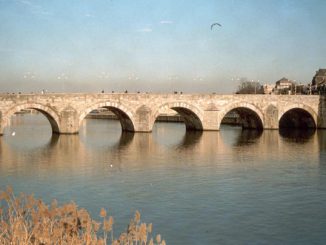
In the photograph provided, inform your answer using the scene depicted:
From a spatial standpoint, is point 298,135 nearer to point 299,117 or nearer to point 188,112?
point 188,112

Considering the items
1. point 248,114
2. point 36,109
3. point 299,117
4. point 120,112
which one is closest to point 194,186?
point 36,109

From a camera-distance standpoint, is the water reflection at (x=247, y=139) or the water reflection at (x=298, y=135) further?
the water reflection at (x=298, y=135)

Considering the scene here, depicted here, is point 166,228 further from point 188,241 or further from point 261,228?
point 261,228

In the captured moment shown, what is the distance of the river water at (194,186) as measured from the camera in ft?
41.6

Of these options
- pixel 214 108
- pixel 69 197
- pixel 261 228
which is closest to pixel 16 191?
pixel 69 197

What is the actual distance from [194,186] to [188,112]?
3208cm

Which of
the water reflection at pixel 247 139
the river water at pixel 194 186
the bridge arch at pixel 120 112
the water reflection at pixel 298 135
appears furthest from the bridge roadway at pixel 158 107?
the river water at pixel 194 186

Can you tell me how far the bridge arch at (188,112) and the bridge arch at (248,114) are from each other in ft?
8.26

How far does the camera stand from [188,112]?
165 ft

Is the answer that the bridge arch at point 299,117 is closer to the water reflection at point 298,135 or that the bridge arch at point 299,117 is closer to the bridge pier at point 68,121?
the water reflection at point 298,135

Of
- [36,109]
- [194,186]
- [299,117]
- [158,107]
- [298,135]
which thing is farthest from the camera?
[299,117]

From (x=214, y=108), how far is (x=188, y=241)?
1484 inches

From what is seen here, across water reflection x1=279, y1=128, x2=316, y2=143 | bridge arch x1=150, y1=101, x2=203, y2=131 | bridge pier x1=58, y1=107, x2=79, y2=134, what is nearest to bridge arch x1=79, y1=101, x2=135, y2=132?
bridge pier x1=58, y1=107, x2=79, y2=134

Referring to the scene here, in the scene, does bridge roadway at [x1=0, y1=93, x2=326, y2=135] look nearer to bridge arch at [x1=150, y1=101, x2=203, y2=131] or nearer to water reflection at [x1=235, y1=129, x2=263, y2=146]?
bridge arch at [x1=150, y1=101, x2=203, y2=131]
